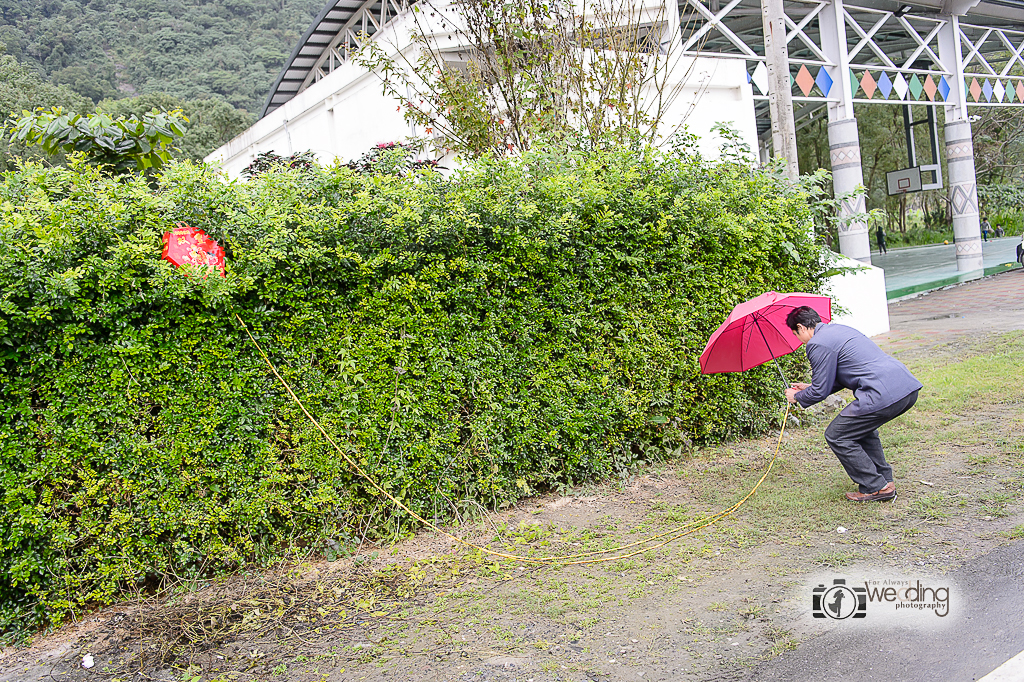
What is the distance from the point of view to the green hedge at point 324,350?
4.30 metres

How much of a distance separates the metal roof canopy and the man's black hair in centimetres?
833

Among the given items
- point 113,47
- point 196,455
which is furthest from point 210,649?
point 113,47

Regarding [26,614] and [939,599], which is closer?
[939,599]

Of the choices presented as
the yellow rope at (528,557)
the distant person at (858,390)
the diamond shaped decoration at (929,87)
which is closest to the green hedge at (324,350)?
the yellow rope at (528,557)

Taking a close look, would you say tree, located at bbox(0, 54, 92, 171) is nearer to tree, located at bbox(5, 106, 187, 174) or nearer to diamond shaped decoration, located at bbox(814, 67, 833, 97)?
diamond shaped decoration, located at bbox(814, 67, 833, 97)

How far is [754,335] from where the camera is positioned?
596cm

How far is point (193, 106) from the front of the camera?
1853 inches

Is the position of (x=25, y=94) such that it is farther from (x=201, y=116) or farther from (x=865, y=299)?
(x=865, y=299)

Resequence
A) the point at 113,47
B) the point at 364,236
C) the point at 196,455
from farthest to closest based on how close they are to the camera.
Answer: the point at 113,47 < the point at 364,236 < the point at 196,455

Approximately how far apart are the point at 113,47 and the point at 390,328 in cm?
7304

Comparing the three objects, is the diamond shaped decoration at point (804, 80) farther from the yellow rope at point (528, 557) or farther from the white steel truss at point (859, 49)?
the yellow rope at point (528, 557)

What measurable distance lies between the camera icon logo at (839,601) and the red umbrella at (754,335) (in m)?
2.13

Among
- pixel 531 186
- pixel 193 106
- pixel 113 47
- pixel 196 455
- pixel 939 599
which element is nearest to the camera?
pixel 939 599

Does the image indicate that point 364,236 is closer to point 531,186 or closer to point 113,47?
point 531,186
